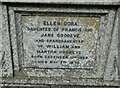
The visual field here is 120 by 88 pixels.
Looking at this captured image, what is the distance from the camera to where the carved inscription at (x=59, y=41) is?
6.99 feet

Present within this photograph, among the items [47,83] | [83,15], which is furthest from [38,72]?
[83,15]

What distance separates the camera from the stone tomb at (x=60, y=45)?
6.89 feet

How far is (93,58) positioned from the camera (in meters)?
2.27

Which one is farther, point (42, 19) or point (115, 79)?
point (115, 79)

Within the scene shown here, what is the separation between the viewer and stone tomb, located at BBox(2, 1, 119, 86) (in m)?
2.10

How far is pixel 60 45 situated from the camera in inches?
87.4

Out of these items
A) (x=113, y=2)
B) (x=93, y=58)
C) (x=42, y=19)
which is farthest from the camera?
(x=93, y=58)

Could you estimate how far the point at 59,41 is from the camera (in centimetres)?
220

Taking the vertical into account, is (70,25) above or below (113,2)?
below

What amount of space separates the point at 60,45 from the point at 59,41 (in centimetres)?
4

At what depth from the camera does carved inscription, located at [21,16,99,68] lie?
83.9 inches

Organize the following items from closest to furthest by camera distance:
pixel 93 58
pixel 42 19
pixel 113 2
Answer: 1. pixel 113 2
2. pixel 42 19
3. pixel 93 58

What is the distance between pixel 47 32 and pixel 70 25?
198 millimetres

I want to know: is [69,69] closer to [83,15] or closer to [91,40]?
[91,40]
